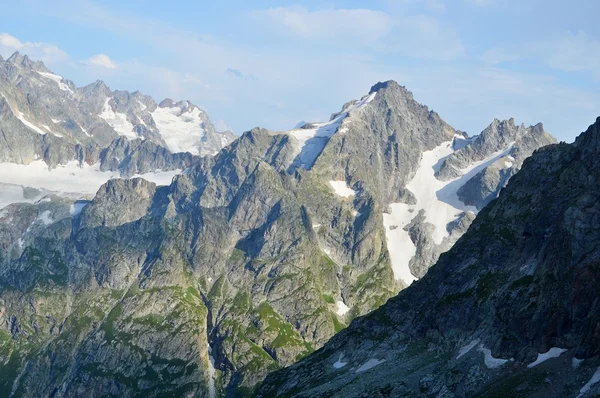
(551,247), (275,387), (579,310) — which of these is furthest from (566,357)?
(275,387)

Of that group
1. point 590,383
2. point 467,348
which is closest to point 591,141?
point 467,348

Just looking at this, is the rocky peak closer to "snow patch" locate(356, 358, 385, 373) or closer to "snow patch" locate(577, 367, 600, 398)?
"snow patch" locate(356, 358, 385, 373)

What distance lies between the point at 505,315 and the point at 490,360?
40.2 feet

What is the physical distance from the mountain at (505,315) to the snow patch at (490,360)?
0.29m

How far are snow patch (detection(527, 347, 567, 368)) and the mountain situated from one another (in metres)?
0.27

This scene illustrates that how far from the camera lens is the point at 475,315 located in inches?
5640

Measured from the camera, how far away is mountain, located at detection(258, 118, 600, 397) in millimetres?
107500

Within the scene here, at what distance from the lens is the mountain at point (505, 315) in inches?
4232

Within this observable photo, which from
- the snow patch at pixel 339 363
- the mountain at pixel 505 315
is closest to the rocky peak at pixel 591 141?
the mountain at pixel 505 315

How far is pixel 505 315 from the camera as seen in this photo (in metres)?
129

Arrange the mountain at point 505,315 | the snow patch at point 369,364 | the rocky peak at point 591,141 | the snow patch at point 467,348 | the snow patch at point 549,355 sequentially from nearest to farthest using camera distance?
the mountain at point 505,315
the snow patch at point 549,355
the snow patch at point 467,348
the rocky peak at point 591,141
the snow patch at point 369,364

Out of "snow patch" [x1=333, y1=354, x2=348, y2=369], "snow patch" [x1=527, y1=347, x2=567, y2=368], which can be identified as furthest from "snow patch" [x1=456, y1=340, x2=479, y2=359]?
"snow patch" [x1=333, y1=354, x2=348, y2=369]

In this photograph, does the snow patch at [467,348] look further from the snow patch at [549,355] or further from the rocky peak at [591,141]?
the rocky peak at [591,141]

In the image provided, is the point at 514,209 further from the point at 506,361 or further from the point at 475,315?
the point at 506,361
